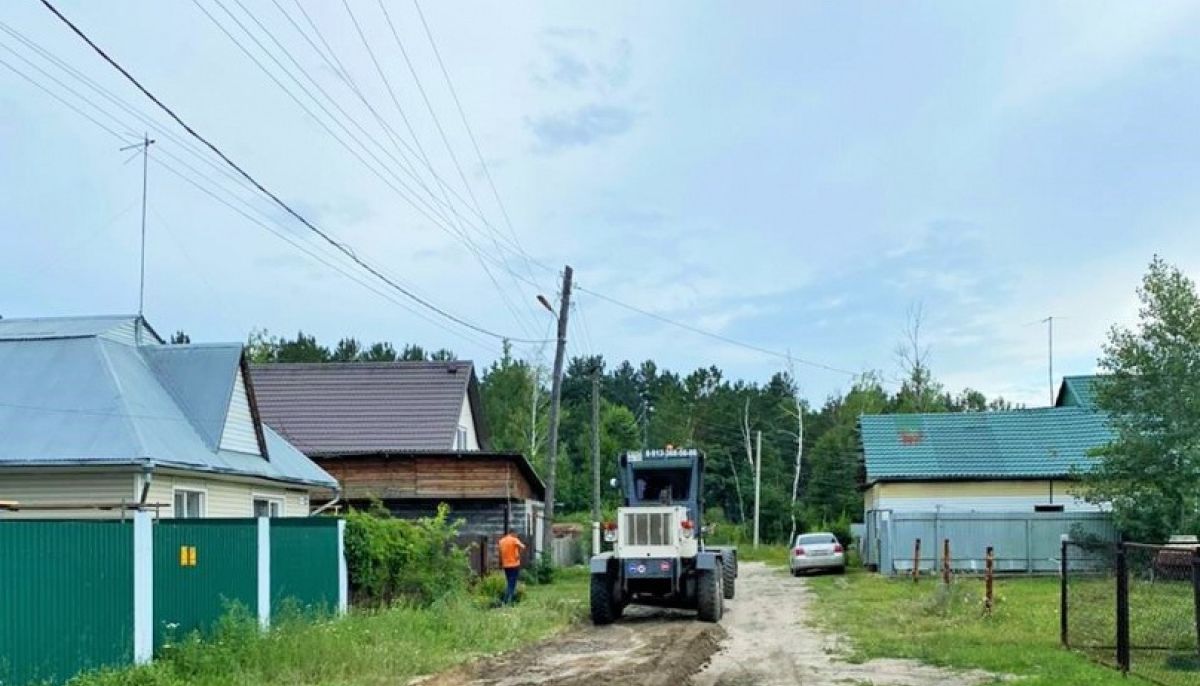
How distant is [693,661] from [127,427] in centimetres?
943

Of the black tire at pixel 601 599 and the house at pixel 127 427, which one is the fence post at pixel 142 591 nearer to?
the house at pixel 127 427

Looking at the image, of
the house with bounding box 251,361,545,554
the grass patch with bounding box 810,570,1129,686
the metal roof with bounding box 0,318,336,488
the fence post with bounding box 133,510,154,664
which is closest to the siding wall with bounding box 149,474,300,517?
the metal roof with bounding box 0,318,336,488

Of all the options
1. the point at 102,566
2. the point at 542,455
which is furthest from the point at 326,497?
the point at 542,455

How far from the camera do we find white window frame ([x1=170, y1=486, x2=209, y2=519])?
19734 millimetres

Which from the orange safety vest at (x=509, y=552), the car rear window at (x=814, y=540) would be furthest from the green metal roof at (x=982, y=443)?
the orange safety vest at (x=509, y=552)

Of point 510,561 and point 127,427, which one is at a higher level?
point 127,427

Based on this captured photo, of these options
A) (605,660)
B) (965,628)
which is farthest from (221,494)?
(965,628)

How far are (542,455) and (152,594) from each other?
57643 mm

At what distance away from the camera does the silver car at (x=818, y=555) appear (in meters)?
38.1

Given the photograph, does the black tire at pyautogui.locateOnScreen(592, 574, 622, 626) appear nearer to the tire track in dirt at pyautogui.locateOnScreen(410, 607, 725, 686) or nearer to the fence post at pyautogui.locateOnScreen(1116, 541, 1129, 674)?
the tire track in dirt at pyautogui.locateOnScreen(410, 607, 725, 686)

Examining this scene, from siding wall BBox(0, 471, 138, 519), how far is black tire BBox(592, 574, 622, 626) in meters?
8.03

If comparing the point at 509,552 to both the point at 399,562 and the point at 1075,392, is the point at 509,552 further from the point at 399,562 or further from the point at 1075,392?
the point at 1075,392

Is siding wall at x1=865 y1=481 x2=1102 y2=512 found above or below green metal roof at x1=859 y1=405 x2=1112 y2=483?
below

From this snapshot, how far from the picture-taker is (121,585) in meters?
13.1
